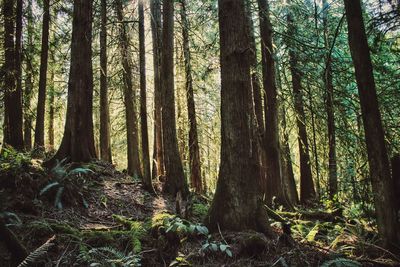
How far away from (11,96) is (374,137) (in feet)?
30.4

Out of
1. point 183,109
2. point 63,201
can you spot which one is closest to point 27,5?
point 183,109

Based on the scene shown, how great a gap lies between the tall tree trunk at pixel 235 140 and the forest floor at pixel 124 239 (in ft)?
1.01

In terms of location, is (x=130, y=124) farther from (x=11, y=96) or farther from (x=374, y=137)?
(x=374, y=137)

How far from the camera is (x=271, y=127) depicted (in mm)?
10297

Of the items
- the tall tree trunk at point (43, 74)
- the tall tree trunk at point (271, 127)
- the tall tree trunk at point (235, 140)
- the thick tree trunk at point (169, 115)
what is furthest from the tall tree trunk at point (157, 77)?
the tall tree trunk at point (235, 140)

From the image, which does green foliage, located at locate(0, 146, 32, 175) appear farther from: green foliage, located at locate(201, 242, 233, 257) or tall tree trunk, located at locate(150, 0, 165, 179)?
tall tree trunk, located at locate(150, 0, 165, 179)

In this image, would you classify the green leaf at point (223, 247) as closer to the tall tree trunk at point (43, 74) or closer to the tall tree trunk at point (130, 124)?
the tall tree trunk at point (130, 124)

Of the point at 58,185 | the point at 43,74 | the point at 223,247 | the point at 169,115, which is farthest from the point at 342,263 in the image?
the point at 43,74

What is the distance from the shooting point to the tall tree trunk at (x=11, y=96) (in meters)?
10.2

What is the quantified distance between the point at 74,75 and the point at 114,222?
4221 millimetres

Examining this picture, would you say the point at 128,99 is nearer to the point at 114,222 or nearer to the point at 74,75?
the point at 74,75

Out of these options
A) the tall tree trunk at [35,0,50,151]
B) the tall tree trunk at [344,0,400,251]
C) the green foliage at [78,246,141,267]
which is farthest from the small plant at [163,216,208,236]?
the tall tree trunk at [35,0,50,151]

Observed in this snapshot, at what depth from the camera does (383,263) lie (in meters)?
4.85

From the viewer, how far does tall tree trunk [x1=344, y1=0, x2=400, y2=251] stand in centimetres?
522
